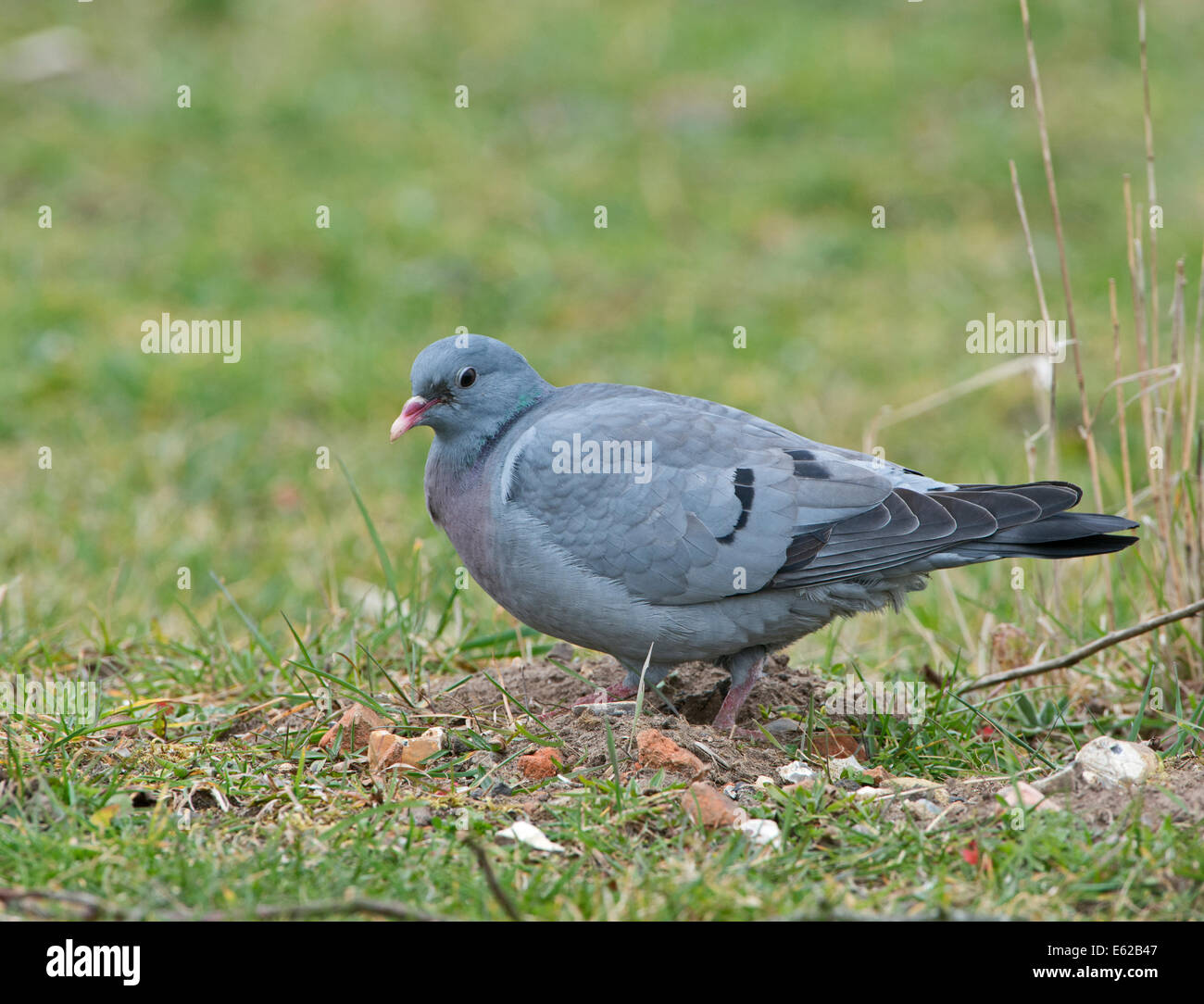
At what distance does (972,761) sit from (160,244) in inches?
254

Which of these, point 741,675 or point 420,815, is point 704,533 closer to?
point 741,675

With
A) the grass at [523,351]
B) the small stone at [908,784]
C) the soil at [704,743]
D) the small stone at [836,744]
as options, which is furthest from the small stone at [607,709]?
the small stone at [908,784]

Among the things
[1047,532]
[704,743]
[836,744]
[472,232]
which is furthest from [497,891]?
[472,232]

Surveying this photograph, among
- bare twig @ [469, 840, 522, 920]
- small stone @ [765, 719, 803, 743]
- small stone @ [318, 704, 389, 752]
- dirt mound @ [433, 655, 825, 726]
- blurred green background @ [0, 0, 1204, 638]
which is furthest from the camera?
blurred green background @ [0, 0, 1204, 638]

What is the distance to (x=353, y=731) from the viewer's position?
11.6 feet

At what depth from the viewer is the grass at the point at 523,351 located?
2.97 m

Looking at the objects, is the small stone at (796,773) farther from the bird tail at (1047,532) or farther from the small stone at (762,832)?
the bird tail at (1047,532)

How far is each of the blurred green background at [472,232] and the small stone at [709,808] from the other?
1.77 m

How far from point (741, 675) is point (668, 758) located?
698 mm

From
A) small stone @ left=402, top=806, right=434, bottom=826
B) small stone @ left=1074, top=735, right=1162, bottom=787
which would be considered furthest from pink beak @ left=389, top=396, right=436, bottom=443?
small stone @ left=1074, top=735, right=1162, bottom=787

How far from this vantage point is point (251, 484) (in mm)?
6254

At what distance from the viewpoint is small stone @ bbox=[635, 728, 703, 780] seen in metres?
3.31

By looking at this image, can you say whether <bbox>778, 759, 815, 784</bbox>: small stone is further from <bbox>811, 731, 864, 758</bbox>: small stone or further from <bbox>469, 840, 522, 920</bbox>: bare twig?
<bbox>469, 840, 522, 920</bbox>: bare twig

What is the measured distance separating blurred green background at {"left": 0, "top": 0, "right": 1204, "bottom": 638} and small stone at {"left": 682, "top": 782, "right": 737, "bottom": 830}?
1.77 meters
